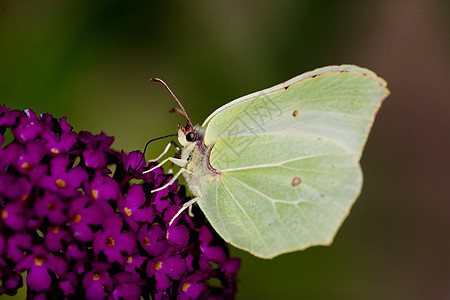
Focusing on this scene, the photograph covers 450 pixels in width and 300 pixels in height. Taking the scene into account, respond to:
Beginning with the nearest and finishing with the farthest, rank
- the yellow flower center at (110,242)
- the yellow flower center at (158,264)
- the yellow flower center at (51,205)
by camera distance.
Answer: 1. the yellow flower center at (51,205)
2. the yellow flower center at (110,242)
3. the yellow flower center at (158,264)

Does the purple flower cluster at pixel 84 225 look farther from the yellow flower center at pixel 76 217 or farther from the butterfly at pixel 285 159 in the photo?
the butterfly at pixel 285 159

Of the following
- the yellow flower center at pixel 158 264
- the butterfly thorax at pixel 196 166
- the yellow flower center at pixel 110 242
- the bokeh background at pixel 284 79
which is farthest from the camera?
the bokeh background at pixel 284 79

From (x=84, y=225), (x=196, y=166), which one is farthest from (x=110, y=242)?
(x=196, y=166)

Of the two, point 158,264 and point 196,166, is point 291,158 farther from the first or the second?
point 158,264

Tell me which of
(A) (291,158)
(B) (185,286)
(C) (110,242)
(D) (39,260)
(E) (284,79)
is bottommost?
(E) (284,79)

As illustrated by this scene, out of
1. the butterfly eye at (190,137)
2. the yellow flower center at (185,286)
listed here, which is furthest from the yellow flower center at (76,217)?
the butterfly eye at (190,137)

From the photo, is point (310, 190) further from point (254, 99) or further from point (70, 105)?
point (70, 105)
